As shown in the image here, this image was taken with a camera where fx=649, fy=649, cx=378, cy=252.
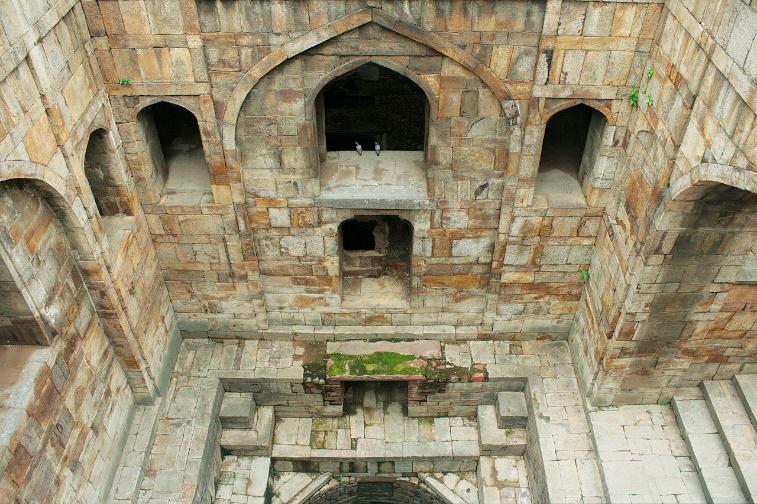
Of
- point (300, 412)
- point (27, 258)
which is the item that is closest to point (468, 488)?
point (300, 412)

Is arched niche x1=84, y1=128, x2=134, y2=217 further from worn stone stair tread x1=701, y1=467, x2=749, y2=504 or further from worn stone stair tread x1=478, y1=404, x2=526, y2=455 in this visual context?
worn stone stair tread x1=701, y1=467, x2=749, y2=504

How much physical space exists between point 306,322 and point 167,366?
219cm

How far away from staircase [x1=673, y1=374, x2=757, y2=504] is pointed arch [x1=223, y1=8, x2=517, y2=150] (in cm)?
487

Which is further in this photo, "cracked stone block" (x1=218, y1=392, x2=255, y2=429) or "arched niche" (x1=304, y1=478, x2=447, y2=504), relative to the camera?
"arched niche" (x1=304, y1=478, x2=447, y2=504)

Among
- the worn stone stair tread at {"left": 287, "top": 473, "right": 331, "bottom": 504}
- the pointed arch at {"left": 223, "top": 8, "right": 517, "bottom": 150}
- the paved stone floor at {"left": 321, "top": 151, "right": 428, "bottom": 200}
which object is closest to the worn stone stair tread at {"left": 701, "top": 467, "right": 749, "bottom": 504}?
the paved stone floor at {"left": 321, "top": 151, "right": 428, "bottom": 200}

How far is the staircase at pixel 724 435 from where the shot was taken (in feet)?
26.8

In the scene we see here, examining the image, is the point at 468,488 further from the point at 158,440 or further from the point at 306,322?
the point at 158,440

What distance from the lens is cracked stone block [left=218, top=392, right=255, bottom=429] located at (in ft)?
32.2

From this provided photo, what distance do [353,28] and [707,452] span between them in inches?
277

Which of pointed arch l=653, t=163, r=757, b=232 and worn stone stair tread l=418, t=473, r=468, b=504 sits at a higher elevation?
pointed arch l=653, t=163, r=757, b=232

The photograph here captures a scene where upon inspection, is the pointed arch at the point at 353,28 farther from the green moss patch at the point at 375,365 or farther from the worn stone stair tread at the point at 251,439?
the worn stone stair tread at the point at 251,439

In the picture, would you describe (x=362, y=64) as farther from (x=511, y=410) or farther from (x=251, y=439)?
(x=251, y=439)

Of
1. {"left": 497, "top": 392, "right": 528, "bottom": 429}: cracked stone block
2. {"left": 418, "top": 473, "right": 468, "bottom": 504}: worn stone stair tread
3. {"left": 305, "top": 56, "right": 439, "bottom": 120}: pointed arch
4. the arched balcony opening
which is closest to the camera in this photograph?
{"left": 305, "top": 56, "right": 439, "bottom": 120}: pointed arch

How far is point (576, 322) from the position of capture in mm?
9961
